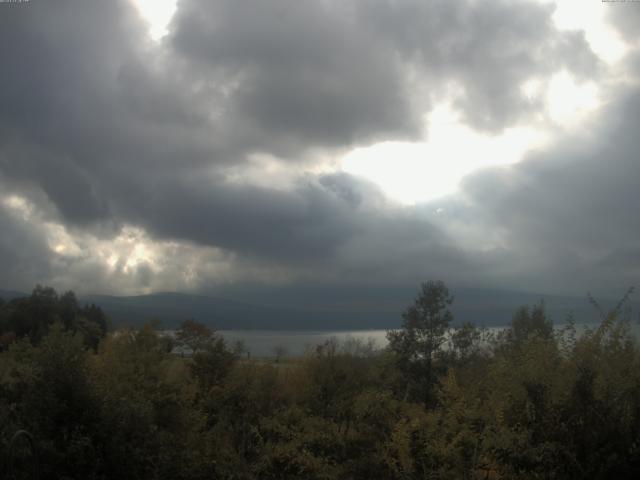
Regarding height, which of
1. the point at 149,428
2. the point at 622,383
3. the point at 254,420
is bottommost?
the point at 254,420

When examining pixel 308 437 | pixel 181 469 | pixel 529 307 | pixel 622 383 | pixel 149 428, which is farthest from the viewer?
pixel 529 307

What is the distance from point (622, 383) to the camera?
13031 mm

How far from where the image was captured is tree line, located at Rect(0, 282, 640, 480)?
12.2m

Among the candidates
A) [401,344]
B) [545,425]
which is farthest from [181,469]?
[401,344]

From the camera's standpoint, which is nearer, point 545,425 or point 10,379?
point 545,425

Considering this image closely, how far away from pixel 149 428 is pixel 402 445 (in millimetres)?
8084

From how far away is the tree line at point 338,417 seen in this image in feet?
39.9

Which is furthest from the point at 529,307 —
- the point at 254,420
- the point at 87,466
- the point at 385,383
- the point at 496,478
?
the point at 87,466

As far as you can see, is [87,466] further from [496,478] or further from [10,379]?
[496,478]

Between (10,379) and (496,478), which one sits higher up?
(10,379)

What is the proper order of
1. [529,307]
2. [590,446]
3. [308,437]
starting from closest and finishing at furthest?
[590,446] → [308,437] → [529,307]

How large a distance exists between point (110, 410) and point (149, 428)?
153 cm

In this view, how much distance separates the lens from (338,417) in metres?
26.1

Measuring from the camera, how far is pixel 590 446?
453 inches
